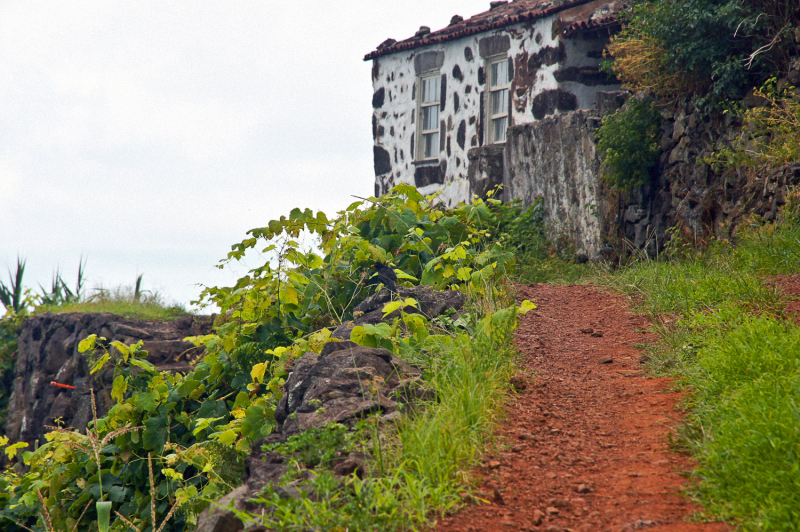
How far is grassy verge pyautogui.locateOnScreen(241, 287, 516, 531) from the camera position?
93.8 inches

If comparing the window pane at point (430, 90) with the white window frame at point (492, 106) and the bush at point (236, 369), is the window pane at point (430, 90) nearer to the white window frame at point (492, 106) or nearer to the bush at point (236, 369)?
the white window frame at point (492, 106)

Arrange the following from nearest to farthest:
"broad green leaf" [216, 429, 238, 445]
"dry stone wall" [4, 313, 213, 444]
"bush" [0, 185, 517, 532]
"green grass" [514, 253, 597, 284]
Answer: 1. "broad green leaf" [216, 429, 238, 445]
2. "bush" [0, 185, 517, 532]
3. "green grass" [514, 253, 597, 284]
4. "dry stone wall" [4, 313, 213, 444]

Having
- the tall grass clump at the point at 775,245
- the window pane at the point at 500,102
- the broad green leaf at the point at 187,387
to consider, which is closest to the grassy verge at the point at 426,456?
the broad green leaf at the point at 187,387

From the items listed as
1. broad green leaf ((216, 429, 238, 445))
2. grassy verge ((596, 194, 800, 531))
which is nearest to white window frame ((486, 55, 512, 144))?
grassy verge ((596, 194, 800, 531))

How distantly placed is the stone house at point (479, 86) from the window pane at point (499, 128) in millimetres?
20

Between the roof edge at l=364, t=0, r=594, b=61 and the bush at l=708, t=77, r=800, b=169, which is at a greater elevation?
the roof edge at l=364, t=0, r=594, b=61

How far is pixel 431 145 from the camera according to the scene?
1434 cm

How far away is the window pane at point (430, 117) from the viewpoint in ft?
46.5

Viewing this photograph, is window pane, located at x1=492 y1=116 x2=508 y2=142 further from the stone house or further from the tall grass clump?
the tall grass clump

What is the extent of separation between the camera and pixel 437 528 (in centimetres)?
239

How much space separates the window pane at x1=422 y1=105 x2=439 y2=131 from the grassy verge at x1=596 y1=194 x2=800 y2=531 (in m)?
8.98

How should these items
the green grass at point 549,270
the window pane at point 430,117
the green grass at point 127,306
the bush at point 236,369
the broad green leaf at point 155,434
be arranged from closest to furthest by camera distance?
the bush at point 236,369
the broad green leaf at point 155,434
the green grass at point 549,270
the green grass at point 127,306
the window pane at point 430,117

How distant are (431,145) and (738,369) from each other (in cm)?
1152

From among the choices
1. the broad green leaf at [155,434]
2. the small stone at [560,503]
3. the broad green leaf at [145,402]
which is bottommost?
the broad green leaf at [155,434]
